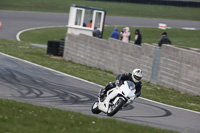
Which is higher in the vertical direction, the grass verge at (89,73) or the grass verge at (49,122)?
the grass verge at (49,122)

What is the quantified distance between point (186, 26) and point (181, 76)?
27647 millimetres

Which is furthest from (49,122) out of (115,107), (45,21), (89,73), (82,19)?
(45,21)

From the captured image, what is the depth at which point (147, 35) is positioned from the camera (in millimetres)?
39125

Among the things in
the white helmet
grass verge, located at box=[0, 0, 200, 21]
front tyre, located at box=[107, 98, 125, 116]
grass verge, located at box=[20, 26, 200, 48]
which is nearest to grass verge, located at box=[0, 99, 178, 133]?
front tyre, located at box=[107, 98, 125, 116]

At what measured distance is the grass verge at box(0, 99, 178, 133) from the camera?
26.6 ft

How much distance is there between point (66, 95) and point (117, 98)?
4.16 metres

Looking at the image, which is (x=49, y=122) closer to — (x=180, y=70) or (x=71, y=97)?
(x=71, y=97)

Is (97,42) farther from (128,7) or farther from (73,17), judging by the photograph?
(128,7)

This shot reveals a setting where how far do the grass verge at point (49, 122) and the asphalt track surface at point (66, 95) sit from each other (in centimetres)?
244

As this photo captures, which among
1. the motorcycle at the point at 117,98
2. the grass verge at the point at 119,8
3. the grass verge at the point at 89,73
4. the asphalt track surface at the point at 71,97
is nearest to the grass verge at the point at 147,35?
the grass verge at the point at 89,73

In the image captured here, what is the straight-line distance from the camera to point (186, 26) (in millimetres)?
45375

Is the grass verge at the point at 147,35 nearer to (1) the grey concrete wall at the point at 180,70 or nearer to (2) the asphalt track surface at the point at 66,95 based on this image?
(2) the asphalt track surface at the point at 66,95

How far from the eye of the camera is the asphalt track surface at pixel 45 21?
38.4 meters

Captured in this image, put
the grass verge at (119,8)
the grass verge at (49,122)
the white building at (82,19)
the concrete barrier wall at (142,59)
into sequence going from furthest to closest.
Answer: the grass verge at (119,8) < the white building at (82,19) < the concrete barrier wall at (142,59) < the grass verge at (49,122)
